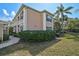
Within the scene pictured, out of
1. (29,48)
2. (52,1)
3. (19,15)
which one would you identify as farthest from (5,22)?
(52,1)

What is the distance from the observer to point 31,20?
9023 millimetres

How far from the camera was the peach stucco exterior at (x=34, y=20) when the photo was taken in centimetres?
899

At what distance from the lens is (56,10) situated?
910 cm

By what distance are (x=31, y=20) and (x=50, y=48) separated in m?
1.29

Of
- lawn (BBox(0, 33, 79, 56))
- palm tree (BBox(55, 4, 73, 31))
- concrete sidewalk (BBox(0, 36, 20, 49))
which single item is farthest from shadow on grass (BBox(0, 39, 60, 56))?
palm tree (BBox(55, 4, 73, 31))

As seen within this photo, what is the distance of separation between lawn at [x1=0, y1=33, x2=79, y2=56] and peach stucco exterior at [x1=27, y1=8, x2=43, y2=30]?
0.71 meters

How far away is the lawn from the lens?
8891 millimetres

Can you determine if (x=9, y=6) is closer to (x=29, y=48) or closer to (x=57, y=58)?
(x=29, y=48)

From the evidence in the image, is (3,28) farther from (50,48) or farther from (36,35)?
(50,48)

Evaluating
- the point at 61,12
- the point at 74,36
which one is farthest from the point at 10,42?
the point at 74,36

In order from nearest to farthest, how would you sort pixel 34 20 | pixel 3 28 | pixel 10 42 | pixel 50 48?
pixel 34 20, pixel 50 48, pixel 10 42, pixel 3 28

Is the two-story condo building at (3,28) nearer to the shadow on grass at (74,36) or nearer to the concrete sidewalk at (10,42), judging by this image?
the concrete sidewalk at (10,42)

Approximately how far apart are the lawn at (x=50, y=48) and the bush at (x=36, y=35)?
0.71ft

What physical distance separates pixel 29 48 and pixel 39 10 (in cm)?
150
